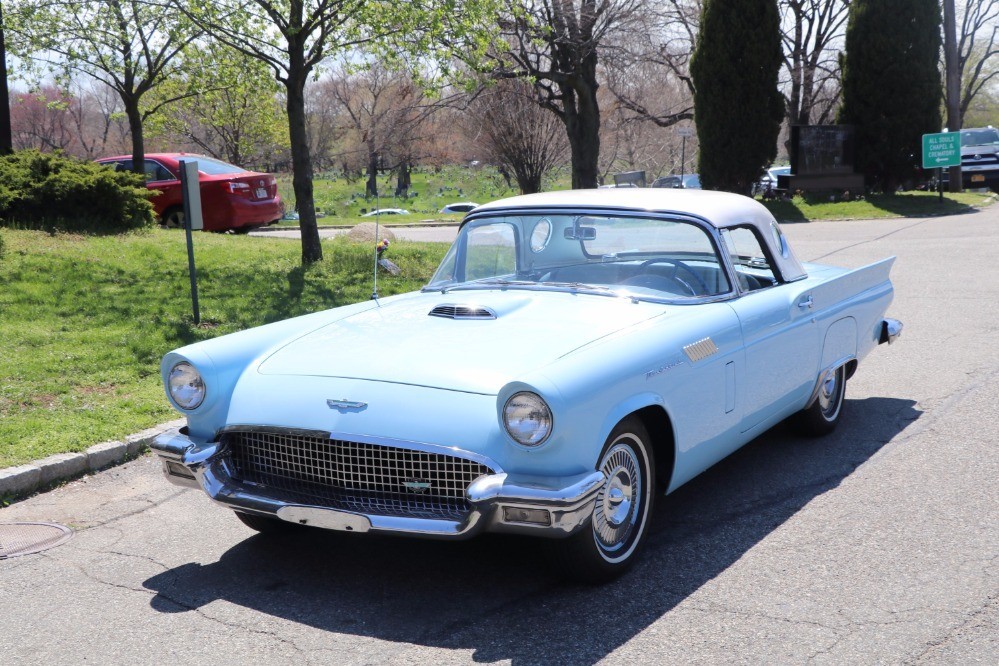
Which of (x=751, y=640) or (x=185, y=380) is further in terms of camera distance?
(x=185, y=380)

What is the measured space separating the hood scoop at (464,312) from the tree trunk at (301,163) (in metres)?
8.25

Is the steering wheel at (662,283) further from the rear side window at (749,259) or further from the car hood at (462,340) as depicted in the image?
the rear side window at (749,259)

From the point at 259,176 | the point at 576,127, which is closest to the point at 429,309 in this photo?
the point at 259,176

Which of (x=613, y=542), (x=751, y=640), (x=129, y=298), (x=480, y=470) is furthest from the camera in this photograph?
(x=129, y=298)

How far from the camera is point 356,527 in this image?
3.66 m

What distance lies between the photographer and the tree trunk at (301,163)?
12672 millimetres

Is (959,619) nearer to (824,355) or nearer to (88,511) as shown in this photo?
(824,355)

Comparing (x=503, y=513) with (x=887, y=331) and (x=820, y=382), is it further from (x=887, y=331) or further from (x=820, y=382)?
(x=887, y=331)

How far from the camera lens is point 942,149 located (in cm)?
2328

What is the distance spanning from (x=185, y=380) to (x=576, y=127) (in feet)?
60.2

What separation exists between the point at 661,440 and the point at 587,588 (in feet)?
→ 2.47

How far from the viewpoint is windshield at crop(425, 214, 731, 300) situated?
500cm

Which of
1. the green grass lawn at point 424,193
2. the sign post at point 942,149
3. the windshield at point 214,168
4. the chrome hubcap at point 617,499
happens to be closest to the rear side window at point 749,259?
the chrome hubcap at point 617,499

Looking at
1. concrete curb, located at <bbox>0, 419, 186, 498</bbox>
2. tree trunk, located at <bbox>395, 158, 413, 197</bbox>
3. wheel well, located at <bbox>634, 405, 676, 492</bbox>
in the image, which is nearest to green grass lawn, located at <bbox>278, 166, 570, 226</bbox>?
tree trunk, located at <bbox>395, 158, 413, 197</bbox>
